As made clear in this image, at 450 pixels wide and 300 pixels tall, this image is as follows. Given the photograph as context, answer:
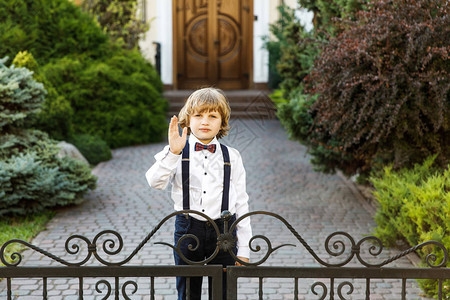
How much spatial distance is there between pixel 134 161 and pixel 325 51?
4.92 m

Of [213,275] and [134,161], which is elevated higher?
[213,275]

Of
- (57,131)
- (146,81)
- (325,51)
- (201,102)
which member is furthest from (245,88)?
(201,102)

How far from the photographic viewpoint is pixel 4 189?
6.05 metres

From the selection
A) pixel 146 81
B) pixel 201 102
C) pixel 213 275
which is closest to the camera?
pixel 213 275

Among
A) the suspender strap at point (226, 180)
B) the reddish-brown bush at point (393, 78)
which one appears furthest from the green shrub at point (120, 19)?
the suspender strap at point (226, 180)

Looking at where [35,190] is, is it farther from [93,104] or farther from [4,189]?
[93,104]

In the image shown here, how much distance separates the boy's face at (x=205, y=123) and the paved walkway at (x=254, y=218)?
172 centimetres

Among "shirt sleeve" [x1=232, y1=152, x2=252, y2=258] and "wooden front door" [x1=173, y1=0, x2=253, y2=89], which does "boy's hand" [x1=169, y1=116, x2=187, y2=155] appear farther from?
"wooden front door" [x1=173, y1=0, x2=253, y2=89]

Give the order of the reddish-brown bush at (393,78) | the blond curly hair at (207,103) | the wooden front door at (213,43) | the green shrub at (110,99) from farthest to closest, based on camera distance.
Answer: the wooden front door at (213,43), the green shrub at (110,99), the reddish-brown bush at (393,78), the blond curly hair at (207,103)

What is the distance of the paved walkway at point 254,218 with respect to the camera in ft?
15.1

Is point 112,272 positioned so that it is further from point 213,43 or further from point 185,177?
point 213,43

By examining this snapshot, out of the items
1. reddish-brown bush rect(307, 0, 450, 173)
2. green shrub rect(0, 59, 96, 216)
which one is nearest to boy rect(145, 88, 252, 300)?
reddish-brown bush rect(307, 0, 450, 173)

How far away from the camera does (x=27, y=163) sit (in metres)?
6.21

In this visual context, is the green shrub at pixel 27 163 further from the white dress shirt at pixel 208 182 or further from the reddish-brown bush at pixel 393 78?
the white dress shirt at pixel 208 182
